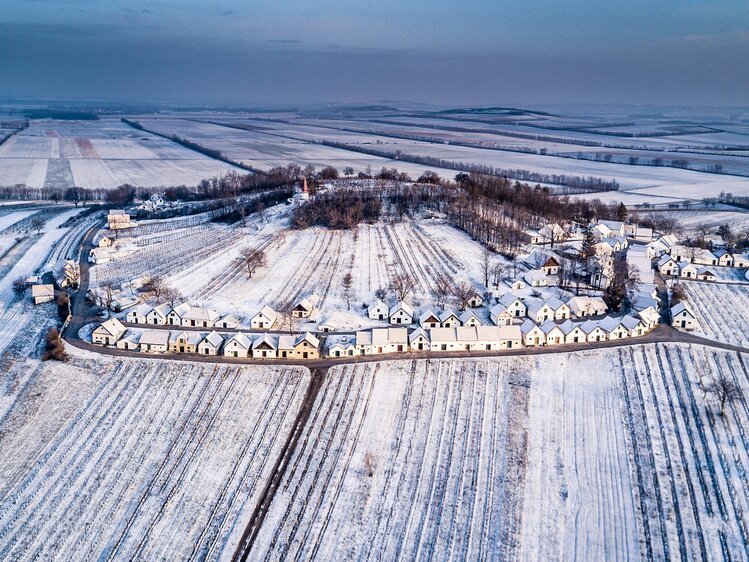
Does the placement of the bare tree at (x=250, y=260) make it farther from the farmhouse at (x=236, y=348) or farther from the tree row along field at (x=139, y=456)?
the tree row along field at (x=139, y=456)

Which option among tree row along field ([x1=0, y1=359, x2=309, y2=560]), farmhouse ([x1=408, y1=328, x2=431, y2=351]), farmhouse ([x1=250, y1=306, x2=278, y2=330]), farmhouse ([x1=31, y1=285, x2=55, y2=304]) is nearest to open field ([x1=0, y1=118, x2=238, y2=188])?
farmhouse ([x1=31, y1=285, x2=55, y2=304])

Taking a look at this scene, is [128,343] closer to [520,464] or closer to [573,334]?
[520,464]

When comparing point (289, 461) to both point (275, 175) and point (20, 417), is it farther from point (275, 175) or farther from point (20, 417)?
point (275, 175)

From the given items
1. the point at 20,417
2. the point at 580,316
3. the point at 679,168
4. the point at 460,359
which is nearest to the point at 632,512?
the point at 460,359

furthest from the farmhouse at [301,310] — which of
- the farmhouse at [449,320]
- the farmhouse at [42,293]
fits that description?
the farmhouse at [42,293]

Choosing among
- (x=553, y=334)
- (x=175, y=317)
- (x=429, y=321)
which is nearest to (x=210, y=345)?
(x=175, y=317)
